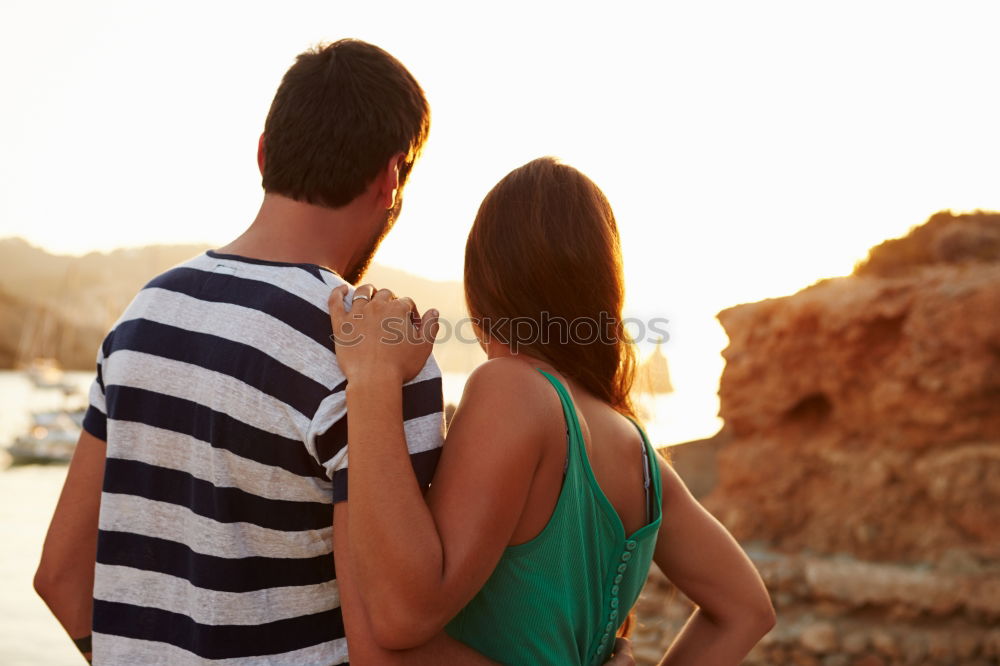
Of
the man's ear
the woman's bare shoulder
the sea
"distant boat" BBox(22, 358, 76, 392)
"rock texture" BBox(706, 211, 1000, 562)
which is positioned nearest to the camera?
the woman's bare shoulder

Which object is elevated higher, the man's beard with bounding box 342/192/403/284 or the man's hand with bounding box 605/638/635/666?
the man's beard with bounding box 342/192/403/284

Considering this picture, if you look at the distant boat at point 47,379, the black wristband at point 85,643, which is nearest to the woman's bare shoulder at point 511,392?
the black wristband at point 85,643

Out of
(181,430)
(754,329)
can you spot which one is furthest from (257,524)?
(754,329)

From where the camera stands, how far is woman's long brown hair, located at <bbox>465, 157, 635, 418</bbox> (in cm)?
181

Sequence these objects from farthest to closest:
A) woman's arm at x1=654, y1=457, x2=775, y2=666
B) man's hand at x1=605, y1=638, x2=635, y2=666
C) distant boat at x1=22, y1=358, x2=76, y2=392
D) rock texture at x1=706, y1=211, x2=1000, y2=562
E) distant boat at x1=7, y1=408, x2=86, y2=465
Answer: distant boat at x1=22, y1=358, x2=76, y2=392 < distant boat at x1=7, y1=408, x2=86, y2=465 < rock texture at x1=706, y1=211, x2=1000, y2=562 < woman's arm at x1=654, y1=457, x2=775, y2=666 < man's hand at x1=605, y1=638, x2=635, y2=666

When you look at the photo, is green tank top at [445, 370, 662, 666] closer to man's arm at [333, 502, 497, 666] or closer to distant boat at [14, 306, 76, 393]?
man's arm at [333, 502, 497, 666]

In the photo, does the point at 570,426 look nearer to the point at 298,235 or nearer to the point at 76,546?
the point at 298,235

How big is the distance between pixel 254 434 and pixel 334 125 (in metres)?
0.64

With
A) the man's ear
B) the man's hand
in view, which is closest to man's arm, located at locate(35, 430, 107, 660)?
the man's ear

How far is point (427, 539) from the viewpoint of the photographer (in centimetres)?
146

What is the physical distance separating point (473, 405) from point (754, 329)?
6765 millimetres

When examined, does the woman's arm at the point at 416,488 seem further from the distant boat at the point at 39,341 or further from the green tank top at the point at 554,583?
the distant boat at the point at 39,341

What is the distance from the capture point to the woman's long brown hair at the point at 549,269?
1811 mm

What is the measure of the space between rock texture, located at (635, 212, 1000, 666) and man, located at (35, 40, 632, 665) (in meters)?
5.40
